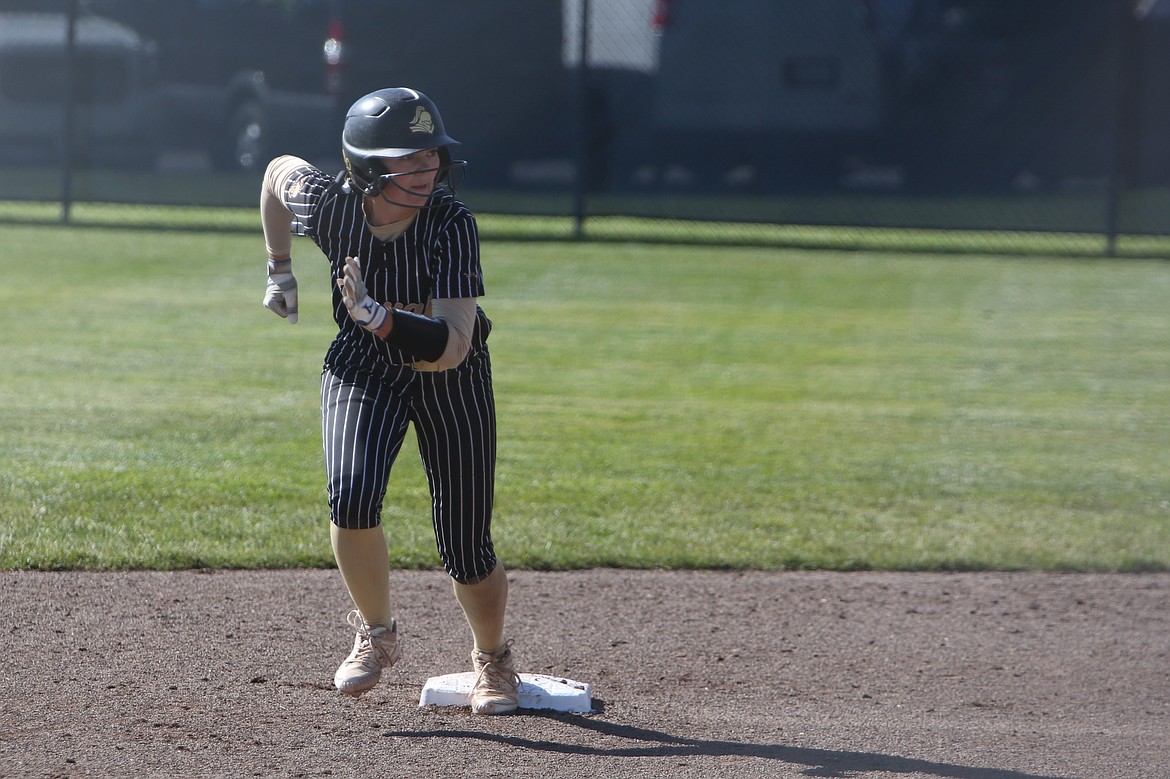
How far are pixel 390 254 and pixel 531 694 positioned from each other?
133 cm

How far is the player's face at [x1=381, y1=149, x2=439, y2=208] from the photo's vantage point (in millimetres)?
3559

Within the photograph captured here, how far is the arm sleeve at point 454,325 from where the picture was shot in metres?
3.53

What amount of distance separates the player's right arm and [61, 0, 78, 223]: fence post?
405 inches

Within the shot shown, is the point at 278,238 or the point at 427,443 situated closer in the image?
the point at 427,443

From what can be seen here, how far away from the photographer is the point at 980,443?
7578mm

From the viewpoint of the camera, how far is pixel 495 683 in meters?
4.04

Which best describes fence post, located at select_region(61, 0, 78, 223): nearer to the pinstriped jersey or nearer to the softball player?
the softball player

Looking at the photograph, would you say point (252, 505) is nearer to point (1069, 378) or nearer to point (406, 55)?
point (1069, 378)

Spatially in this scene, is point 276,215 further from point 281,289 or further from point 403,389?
point 403,389

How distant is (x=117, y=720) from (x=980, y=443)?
505 centimetres

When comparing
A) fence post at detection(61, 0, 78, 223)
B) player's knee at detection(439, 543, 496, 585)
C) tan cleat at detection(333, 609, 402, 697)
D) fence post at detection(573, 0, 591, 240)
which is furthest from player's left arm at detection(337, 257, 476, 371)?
fence post at detection(61, 0, 78, 223)

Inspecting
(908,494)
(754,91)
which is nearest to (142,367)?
(908,494)

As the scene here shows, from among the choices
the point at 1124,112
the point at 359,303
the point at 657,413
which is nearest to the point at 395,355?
the point at 359,303

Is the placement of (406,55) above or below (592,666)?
above
